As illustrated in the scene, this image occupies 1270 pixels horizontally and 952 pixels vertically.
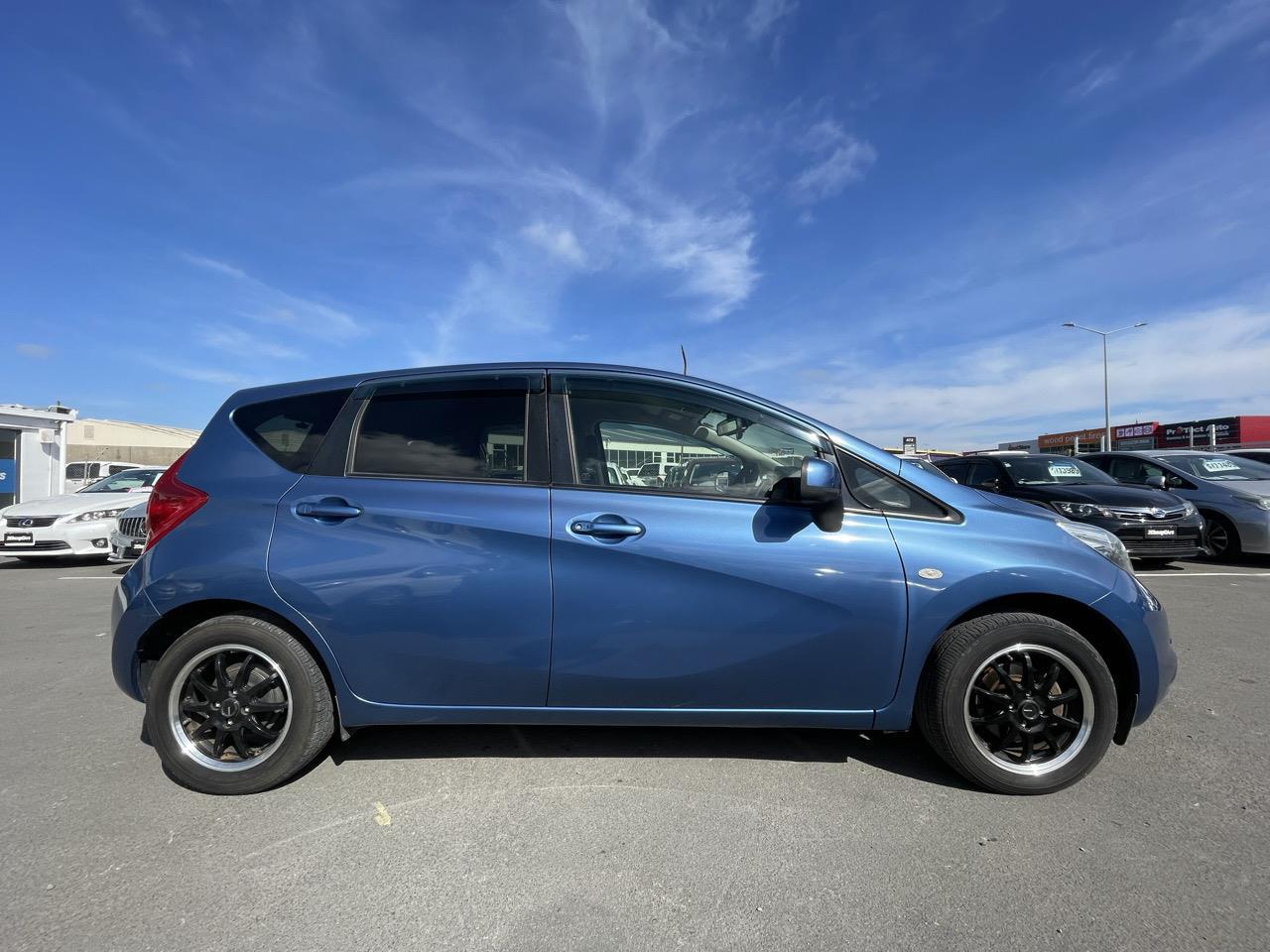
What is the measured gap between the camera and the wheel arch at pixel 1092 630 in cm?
272

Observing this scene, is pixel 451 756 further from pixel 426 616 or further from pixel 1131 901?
pixel 1131 901

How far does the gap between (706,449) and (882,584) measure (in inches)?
35.0

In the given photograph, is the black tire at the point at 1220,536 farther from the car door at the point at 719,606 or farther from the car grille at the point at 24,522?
the car grille at the point at 24,522

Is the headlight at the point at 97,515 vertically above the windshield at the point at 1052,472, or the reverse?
the windshield at the point at 1052,472

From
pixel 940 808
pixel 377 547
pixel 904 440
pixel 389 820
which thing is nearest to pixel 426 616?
pixel 377 547

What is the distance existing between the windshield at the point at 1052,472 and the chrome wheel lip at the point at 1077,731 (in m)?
7.01

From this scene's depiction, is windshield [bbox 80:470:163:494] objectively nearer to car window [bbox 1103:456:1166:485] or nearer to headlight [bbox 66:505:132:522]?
headlight [bbox 66:505:132:522]

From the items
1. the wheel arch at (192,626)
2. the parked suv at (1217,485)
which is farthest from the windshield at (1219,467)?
the wheel arch at (192,626)

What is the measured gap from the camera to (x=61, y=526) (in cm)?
955

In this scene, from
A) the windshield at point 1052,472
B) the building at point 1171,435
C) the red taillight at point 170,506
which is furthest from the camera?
the building at point 1171,435

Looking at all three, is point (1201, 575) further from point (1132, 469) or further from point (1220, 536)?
point (1132, 469)

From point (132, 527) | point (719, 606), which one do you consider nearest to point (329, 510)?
point (719, 606)

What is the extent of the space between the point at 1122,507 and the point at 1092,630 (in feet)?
21.6

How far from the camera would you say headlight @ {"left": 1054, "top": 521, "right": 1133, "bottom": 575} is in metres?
2.89
